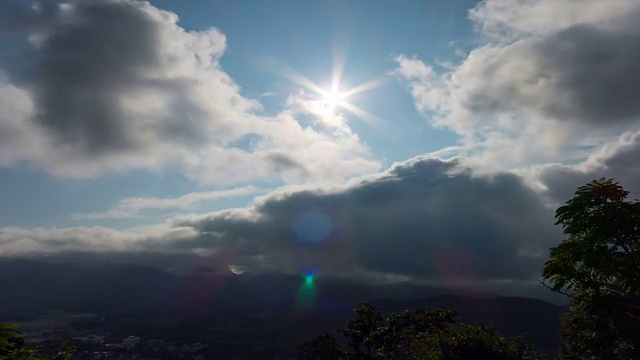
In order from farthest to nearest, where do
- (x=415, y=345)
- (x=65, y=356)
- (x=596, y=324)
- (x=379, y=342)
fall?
(x=379, y=342) → (x=415, y=345) → (x=65, y=356) → (x=596, y=324)

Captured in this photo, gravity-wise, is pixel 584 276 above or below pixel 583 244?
below

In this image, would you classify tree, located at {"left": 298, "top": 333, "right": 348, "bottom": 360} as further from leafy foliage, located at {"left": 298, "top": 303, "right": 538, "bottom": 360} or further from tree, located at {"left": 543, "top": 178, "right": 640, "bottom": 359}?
tree, located at {"left": 543, "top": 178, "right": 640, "bottom": 359}

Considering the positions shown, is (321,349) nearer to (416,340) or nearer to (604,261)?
(416,340)

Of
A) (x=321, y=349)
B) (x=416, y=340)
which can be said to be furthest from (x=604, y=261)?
(x=321, y=349)

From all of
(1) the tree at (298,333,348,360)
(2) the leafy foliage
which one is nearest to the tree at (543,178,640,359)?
(2) the leafy foliage

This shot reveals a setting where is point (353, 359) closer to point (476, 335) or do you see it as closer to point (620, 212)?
point (476, 335)

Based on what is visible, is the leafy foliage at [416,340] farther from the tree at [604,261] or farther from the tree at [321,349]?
the tree at [604,261]

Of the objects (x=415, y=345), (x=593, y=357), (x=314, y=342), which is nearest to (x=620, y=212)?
(x=593, y=357)
